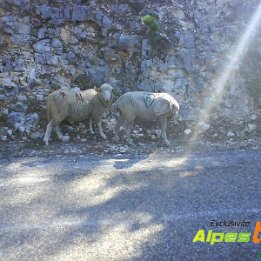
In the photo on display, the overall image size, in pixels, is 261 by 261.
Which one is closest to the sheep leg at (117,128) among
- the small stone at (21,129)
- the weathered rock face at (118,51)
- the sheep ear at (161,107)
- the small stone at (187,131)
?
the sheep ear at (161,107)

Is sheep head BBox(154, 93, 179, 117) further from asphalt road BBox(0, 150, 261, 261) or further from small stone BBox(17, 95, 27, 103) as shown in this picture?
small stone BBox(17, 95, 27, 103)

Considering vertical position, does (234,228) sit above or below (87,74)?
below

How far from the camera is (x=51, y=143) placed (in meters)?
10.2

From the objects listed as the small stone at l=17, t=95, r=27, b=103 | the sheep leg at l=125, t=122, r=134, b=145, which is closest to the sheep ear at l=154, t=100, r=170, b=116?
the sheep leg at l=125, t=122, r=134, b=145

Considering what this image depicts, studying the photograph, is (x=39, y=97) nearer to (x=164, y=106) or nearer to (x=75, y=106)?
(x=75, y=106)

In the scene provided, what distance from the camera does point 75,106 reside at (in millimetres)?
10602

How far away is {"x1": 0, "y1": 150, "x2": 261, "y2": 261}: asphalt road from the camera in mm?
4750

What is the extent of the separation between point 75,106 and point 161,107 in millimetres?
2845

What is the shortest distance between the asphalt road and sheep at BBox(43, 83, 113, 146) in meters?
1.89

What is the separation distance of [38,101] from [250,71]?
28.4ft

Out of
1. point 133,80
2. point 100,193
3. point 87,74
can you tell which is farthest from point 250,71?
point 100,193

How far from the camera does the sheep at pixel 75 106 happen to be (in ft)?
33.8

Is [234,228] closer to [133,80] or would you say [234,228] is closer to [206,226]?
[206,226]

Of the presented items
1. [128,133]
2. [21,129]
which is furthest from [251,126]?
[21,129]
